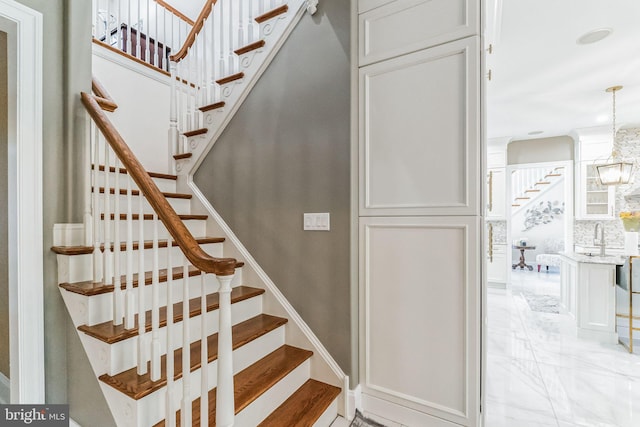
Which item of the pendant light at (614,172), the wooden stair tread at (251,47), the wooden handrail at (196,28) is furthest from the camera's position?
the pendant light at (614,172)

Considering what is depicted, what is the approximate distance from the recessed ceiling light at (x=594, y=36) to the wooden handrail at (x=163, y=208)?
11.9 ft

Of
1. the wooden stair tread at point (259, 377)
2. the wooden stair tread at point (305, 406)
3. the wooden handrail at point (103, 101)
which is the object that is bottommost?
the wooden stair tread at point (305, 406)

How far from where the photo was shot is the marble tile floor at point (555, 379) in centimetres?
201

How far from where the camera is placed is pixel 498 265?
18.4ft

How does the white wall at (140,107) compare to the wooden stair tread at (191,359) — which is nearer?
the wooden stair tread at (191,359)

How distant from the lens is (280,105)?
7.48 ft

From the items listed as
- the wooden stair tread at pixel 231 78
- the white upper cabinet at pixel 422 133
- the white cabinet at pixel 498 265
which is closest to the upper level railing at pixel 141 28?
the wooden stair tread at pixel 231 78

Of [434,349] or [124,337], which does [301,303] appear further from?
[124,337]

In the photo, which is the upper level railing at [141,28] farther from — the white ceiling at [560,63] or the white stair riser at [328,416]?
the white stair riser at [328,416]

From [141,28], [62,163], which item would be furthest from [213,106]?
[141,28]

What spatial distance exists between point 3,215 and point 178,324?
148cm

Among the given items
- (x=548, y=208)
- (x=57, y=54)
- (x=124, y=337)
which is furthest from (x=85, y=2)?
(x=548, y=208)

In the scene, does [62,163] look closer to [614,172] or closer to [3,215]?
[3,215]

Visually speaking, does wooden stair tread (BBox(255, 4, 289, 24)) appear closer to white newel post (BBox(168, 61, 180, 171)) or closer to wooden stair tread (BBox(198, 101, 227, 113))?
wooden stair tread (BBox(198, 101, 227, 113))
